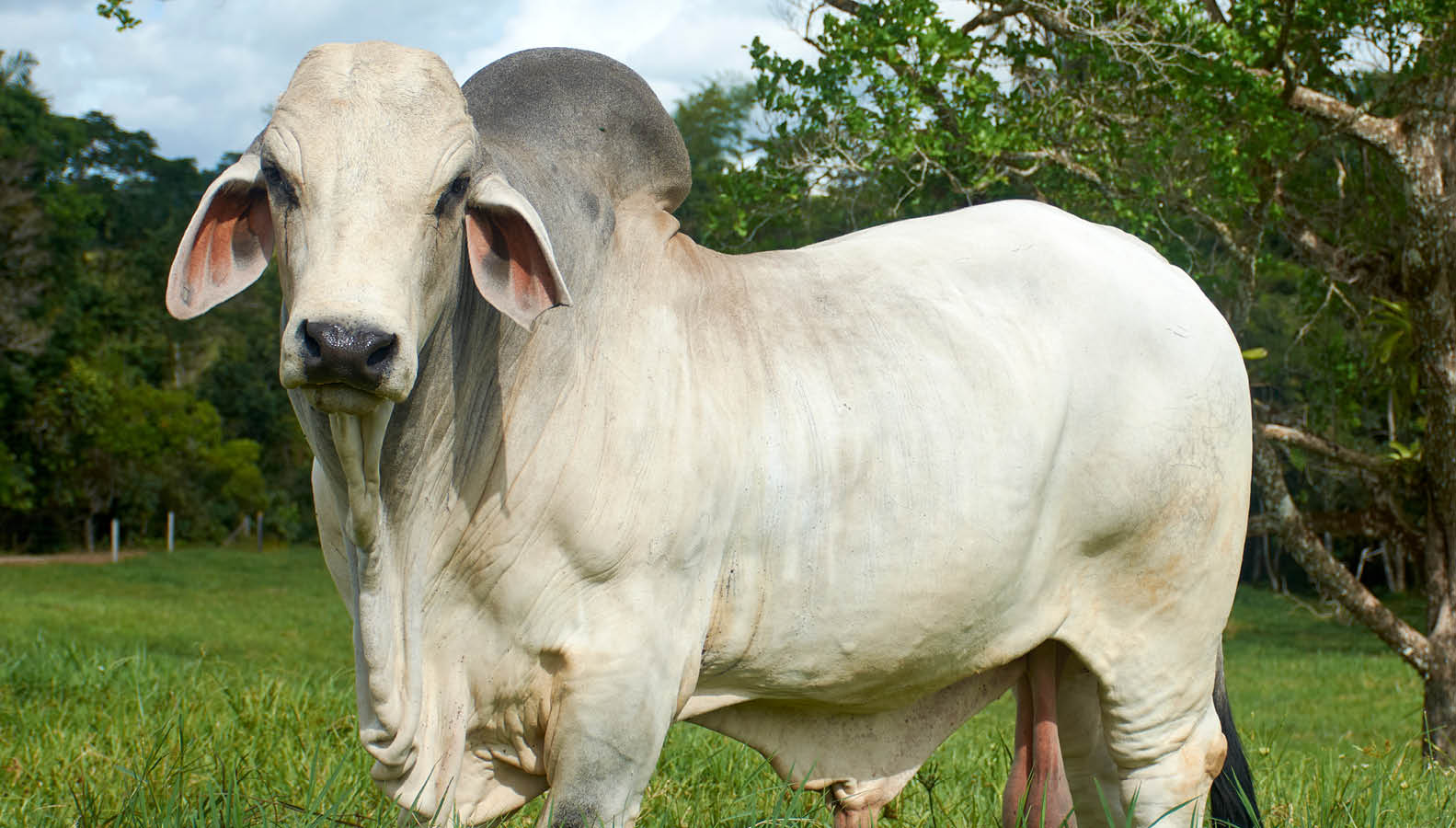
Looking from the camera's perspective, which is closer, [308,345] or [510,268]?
[308,345]

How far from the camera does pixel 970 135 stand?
6.70m

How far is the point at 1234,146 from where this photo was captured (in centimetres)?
658

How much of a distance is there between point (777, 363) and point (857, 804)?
103cm

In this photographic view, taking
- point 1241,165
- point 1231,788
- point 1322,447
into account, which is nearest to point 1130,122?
point 1241,165

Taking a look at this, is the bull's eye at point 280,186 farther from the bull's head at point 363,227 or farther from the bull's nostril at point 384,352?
the bull's nostril at point 384,352

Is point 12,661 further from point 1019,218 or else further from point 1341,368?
point 1341,368

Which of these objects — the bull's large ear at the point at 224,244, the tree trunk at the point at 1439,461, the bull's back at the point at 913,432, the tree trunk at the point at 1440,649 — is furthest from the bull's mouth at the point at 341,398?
the tree trunk at the point at 1439,461

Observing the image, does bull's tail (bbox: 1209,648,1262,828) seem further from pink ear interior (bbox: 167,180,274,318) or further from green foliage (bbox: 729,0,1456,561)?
green foliage (bbox: 729,0,1456,561)

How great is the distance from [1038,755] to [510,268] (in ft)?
5.52

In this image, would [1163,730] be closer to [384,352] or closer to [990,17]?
[384,352]

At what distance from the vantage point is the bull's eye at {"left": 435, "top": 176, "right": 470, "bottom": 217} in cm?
199

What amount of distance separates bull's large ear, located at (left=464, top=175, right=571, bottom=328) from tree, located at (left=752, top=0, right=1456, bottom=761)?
4617 millimetres

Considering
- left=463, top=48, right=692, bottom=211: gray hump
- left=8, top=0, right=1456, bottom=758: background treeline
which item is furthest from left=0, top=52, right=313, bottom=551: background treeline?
left=463, top=48, right=692, bottom=211: gray hump

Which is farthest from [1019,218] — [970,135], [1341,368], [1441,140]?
[1341,368]
